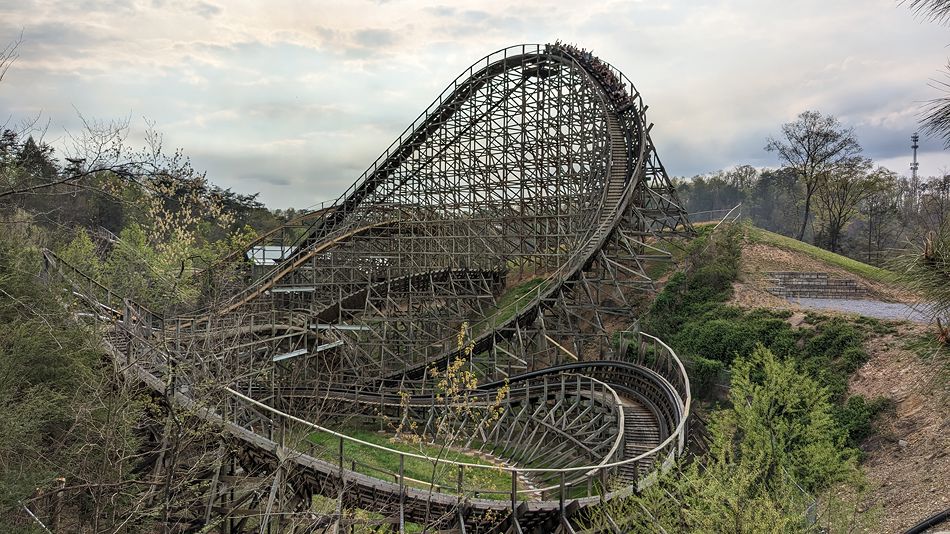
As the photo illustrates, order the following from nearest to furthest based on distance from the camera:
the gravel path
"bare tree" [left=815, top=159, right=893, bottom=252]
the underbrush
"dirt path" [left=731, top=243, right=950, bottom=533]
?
1. "dirt path" [left=731, top=243, right=950, bottom=533]
2. the underbrush
3. the gravel path
4. "bare tree" [left=815, top=159, right=893, bottom=252]

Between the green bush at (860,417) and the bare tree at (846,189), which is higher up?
the bare tree at (846,189)

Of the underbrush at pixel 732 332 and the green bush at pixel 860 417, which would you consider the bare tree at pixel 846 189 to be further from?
the green bush at pixel 860 417

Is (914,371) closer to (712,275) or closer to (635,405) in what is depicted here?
(635,405)

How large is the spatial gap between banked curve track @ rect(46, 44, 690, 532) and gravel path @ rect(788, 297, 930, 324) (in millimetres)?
5658

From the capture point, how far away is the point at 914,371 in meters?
11.8

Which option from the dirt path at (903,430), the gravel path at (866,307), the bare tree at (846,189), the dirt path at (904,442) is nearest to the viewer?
the dirt path at (903,430)

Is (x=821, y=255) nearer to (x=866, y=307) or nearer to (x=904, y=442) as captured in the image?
(x=866, y=307)

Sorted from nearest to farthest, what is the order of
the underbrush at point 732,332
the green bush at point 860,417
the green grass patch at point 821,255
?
the green bush at point 860,417 → the underbrush at point 732,332 → the green grass patch at point 821,255

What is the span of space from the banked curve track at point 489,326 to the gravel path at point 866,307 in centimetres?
566

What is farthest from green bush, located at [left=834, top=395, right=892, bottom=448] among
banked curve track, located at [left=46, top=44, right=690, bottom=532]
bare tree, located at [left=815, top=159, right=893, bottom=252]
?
bare tree, located at [left=815, top=159, right=893, bottom=252]

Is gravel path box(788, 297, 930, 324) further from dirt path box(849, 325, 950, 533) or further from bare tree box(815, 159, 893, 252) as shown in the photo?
bare tree box(815, 159, 893, 252)

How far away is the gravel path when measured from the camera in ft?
49.0

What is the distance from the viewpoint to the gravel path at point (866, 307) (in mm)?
14940

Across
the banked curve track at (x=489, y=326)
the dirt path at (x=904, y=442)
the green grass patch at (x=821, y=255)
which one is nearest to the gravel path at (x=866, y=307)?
the dirt path at (x=904, y=442)
